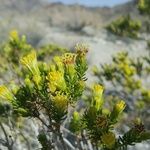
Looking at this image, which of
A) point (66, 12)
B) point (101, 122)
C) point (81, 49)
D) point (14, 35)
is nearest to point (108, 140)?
point (101, 122)

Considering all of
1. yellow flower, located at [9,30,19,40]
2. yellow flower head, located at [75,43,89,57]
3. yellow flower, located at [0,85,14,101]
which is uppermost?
yellow flower, located at [9,30,19,40]

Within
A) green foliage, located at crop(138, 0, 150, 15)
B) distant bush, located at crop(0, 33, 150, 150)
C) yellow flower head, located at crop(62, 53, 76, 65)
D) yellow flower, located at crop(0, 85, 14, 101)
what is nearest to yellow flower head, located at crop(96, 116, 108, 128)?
distant bush, located at crop(0, 33, 150, 150)

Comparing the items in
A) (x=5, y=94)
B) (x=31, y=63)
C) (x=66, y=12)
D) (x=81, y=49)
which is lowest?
(x=5, y=94)

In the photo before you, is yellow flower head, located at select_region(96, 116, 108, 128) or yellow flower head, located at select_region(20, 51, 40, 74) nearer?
yellow flower head, located at select_region(96, 116, 108, 128)

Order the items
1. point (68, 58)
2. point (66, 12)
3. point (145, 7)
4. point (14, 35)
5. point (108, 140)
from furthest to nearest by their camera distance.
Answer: point (66, 12)
point (145, 7)
point (14, 35)
point (68, 58)
point (108, 140)

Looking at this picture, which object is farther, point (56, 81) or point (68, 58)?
point (68, 58)

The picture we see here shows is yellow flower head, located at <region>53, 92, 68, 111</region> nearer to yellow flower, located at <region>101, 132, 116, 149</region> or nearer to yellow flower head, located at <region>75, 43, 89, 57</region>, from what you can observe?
yellow flower, located at <region>101, 132, 116, 149</region>

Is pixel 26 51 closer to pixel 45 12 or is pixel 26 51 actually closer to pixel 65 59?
pixel 65 59

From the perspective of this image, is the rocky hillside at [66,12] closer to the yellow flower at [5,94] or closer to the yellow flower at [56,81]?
the yellow flower at [5,94]

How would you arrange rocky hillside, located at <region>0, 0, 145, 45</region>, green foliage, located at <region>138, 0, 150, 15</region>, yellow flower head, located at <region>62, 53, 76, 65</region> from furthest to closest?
rocky hillside, located at <region>0, 0, 145, 45</region>, green foliage, located at <region>138, 0, 150, 15</region>, yellow flower head, located at <region>62, 53, 76, 65</region>

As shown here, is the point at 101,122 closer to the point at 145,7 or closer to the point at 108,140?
the point at 108,140
